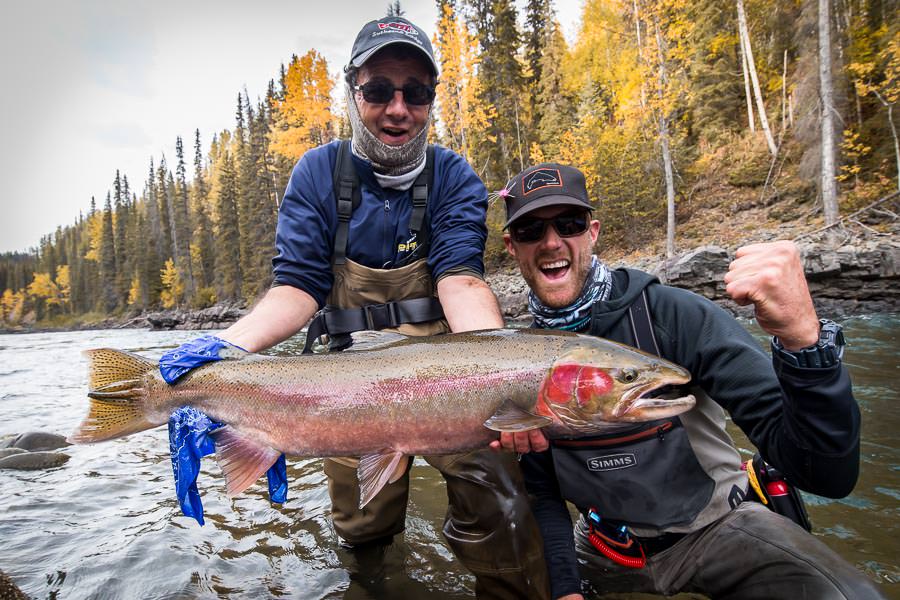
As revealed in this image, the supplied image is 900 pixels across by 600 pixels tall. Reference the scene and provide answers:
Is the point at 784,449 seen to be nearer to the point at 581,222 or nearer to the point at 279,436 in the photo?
the point at 581,222

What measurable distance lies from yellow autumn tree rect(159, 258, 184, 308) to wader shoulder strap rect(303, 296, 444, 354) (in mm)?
57730

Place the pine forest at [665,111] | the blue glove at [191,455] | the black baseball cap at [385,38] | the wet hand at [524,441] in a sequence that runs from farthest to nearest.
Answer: the pine forest at [665,111] < the black baseball cap at [385,38] < the blue glove at [191,455] < the wet hand at [524,441]

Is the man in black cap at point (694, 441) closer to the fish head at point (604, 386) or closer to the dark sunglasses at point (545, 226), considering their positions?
the dark sunglasses at point (545, 226)

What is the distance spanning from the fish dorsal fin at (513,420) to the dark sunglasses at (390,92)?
6.33 feet

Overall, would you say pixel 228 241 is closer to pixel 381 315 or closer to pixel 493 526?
pixel 381 315

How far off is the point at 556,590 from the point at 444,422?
1006 millimetres

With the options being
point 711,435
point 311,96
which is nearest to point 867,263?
point 711,435

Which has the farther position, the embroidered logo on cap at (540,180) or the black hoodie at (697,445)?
the embroidered logo on cap at (540,180)

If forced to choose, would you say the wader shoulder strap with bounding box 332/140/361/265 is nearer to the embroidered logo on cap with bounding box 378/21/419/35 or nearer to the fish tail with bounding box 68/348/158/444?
the embroidered logo on cap with bounding box 378/21/419/35

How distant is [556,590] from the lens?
2309 mm

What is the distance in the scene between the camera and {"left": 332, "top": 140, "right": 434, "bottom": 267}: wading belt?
3.01 m

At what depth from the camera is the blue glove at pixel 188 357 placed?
2357mm

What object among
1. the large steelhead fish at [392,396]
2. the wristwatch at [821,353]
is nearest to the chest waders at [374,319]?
the large steelhead fish at [392,396]

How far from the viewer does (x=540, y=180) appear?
9.14 feet
